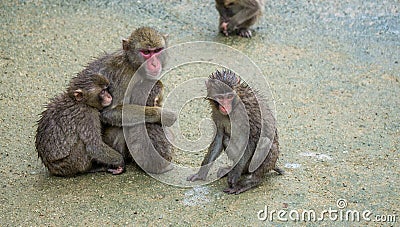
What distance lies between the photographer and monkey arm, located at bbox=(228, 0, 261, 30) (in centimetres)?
923

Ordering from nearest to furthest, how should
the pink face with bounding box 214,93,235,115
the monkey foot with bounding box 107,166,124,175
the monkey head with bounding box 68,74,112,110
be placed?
the pink face with bounding box 214,93,235,115 → the monkey head with bounding box 68,74,112,110 → the monkey foot with bounding box 107,166,124,175

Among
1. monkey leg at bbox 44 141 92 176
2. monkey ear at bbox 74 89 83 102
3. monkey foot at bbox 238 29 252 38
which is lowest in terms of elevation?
monkey leg at bbox 44 141 92 176

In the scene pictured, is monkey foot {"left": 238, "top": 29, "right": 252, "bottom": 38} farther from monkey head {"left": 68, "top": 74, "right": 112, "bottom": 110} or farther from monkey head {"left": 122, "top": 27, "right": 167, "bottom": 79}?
monkey head {"left": 68, "top": 74, "right": 112, "bottom": 110}

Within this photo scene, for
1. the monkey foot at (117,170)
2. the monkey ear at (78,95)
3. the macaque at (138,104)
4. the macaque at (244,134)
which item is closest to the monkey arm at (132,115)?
the macaque at (138,104)

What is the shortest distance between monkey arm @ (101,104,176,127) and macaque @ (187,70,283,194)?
1.68 ft

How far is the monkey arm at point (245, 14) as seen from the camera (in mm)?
9227

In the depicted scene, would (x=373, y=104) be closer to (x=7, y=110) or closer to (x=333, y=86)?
(x=333, y=86)

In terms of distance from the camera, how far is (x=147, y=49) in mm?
5848

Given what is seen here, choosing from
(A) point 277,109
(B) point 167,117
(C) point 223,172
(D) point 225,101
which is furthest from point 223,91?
(A) point 277,109

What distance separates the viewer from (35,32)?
8.97 m

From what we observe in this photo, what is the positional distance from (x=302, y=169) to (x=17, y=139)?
8.71 feet

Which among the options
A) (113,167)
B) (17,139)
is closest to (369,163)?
(113,167)

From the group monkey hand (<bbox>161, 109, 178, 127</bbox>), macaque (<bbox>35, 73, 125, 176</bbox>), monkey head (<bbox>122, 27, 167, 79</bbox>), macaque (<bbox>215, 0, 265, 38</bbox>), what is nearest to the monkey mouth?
monkey hand (<bbox>161, 109, 178, 127</bbox>)

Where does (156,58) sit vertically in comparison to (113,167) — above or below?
above
